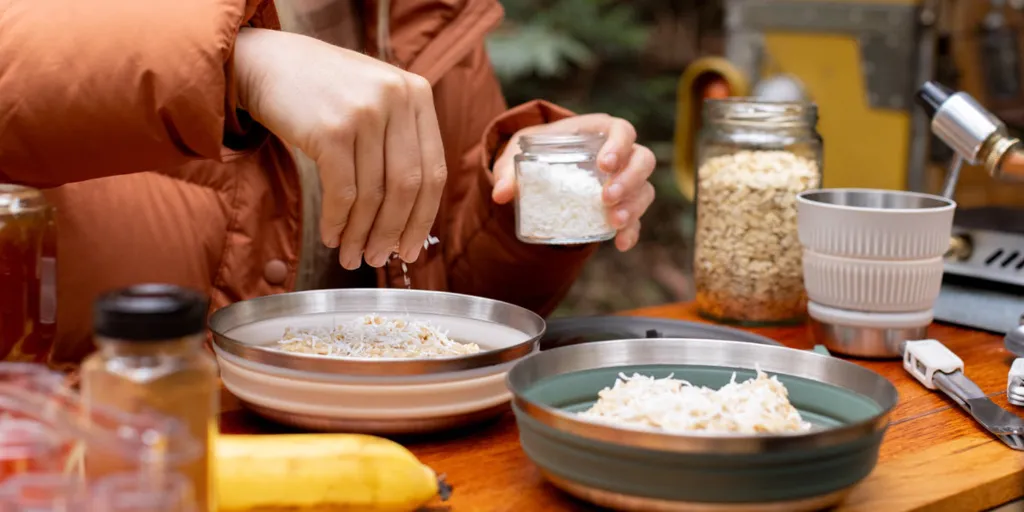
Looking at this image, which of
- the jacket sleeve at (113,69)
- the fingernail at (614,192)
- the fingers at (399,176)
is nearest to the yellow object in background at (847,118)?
the fingernail at (614,192)

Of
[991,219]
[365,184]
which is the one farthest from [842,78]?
[365,184]

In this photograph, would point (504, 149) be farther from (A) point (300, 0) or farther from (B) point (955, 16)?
(B) point (955, 16)

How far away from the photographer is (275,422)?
969mm

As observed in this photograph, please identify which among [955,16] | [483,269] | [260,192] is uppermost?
[955,16]

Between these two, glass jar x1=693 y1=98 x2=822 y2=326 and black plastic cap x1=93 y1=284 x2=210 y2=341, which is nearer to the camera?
black plastic cap x1=93 y1=284 x2=210 y2=341

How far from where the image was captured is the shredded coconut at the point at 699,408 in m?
0.81

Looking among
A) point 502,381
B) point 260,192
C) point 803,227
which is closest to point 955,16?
point 803,227

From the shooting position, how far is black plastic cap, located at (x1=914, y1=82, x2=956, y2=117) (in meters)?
1.44

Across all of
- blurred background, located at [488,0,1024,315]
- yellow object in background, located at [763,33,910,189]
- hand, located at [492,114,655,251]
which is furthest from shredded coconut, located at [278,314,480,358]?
yellow object in background, located at [763,33,910,189]

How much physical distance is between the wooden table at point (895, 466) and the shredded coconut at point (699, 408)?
75mm

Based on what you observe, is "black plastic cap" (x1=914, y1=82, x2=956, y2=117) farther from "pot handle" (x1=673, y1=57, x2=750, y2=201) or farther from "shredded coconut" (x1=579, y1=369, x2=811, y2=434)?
"pot handle" (x1=673, y1=57, x2=750, y2=201)

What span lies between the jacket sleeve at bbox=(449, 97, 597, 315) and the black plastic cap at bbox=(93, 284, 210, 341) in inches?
33.5

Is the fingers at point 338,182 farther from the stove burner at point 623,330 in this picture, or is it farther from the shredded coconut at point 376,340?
the stove burner at point 623,330

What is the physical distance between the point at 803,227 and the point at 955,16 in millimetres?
1228
